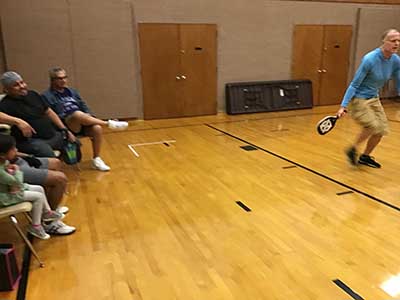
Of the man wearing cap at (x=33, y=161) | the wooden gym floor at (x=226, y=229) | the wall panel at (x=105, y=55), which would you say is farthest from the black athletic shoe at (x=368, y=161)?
the wall panel at (x=105, y=55)

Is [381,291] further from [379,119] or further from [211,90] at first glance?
[211,90]

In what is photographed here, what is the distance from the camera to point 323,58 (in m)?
8.61

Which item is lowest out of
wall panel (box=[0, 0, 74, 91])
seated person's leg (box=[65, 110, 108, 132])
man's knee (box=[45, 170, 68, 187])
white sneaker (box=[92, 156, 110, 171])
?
white sneaker (box=[92, 156, 110, 171])

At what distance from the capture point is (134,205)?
3262mm

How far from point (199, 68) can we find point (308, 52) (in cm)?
272

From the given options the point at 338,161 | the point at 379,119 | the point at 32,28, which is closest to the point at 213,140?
the point at 338,161

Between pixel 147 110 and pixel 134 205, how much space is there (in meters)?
4.28

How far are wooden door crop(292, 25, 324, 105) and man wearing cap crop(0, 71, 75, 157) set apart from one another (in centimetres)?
625

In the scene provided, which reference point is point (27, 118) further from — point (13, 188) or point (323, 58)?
point (323, 58)

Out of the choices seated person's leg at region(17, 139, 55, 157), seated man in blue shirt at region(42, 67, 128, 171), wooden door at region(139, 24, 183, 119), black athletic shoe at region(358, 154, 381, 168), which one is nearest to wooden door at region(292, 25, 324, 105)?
wooden door at region(139, 24, 183, 119)

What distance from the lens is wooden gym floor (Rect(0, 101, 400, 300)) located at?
211 cm

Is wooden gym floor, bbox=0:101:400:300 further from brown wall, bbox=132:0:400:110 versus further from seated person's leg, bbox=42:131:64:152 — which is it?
brown wall, bbox=132:0:400:110

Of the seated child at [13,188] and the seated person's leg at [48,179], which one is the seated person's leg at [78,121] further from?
the seated child at [13,188]

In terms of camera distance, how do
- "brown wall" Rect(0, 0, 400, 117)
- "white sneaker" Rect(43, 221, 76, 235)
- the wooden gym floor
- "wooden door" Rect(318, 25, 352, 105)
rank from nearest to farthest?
the wooden gym floor → "white sneaker" Rect(43, 221, 76, 235) → "brown wall" Rect(0, 0, 400, 117) → "wooden door" Rect(318, 25, 352, 105)
